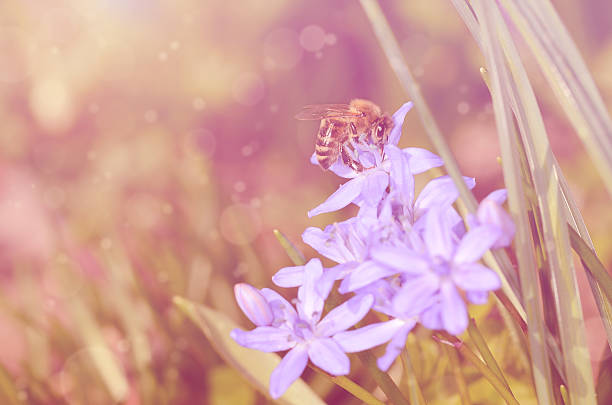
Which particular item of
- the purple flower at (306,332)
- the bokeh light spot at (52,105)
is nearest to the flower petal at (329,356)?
the purple flower at (306,332)

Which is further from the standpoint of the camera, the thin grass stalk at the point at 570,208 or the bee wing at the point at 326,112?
the bee wing at the point at 326,112

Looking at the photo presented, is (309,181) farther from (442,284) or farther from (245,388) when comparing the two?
(442,284)

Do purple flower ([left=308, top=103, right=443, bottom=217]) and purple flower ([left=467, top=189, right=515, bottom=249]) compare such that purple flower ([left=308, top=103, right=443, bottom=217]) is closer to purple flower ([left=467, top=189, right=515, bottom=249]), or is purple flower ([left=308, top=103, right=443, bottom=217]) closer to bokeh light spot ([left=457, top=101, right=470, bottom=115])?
purple flower ([left=467, top=189, right=515, bottom=249])

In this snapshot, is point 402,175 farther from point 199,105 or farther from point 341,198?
point 199,105

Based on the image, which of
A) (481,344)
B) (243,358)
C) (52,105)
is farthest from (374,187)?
(52,105)

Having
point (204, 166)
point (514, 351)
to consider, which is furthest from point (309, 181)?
point (514, 351)

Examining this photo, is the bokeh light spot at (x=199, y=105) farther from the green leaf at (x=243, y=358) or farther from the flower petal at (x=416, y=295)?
the flower petal at (x=416, y=295)
